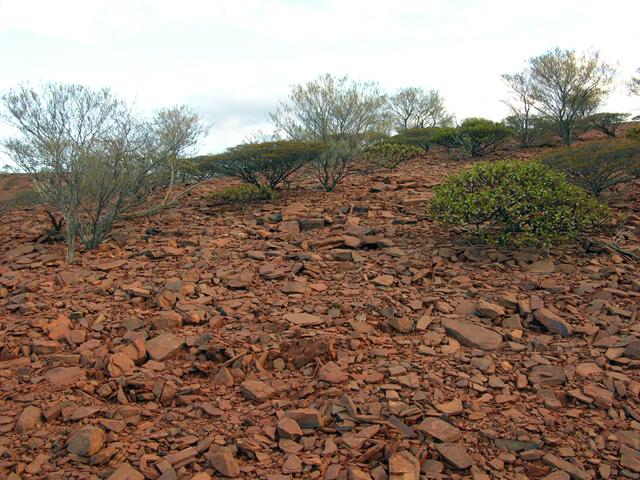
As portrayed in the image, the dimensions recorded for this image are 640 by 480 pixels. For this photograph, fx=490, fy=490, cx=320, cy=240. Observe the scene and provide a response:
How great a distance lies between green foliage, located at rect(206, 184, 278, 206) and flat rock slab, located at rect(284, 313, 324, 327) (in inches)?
192

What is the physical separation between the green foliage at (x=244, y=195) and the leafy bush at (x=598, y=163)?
195 inches

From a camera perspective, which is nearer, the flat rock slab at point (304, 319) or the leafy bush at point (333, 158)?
the flat rock slab at point (304, 319)

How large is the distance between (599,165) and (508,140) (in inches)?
294

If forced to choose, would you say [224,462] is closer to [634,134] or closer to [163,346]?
[163,346]

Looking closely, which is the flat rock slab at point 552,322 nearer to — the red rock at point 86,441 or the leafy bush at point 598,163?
the red rock at point 86,441

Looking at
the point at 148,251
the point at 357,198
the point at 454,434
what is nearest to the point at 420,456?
the point at 454,434

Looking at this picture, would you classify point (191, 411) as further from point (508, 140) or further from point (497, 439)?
point (508, 140)

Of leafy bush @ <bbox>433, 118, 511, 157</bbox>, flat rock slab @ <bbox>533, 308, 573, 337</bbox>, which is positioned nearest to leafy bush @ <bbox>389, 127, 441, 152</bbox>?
leafy bush @ <bbox>433, 118, 511, 157</bbox>

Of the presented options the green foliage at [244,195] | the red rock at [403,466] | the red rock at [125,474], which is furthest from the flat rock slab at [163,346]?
the green foliage at [244,195]

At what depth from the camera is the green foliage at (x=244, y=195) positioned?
9.16 m

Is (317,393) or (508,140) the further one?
(508,140)

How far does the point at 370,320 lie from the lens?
14.8 ft

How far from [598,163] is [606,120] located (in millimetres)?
8903

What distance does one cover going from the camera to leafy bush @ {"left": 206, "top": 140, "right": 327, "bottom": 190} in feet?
29.1
